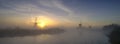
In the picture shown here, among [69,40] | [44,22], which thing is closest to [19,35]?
[44,22]

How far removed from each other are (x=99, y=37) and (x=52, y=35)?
0.78 m

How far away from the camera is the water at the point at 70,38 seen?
2.16 metres

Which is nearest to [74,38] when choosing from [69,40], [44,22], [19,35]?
[69,40]

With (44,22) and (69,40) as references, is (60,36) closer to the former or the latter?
(69,40)

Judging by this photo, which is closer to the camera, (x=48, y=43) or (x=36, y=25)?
(x=36, y=25)

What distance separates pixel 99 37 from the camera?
225cm

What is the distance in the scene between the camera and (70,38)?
7.43ft

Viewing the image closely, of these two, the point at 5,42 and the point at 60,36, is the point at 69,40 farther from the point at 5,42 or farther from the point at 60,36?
the point at 5,42

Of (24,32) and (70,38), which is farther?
(70,38)

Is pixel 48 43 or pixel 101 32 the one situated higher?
pixel 101 32

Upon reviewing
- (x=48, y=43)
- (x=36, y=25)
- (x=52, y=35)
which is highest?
(x=36, y=25)

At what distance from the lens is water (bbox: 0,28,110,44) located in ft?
7.09

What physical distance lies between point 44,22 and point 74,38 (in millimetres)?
575

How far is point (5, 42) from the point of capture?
2205mm
